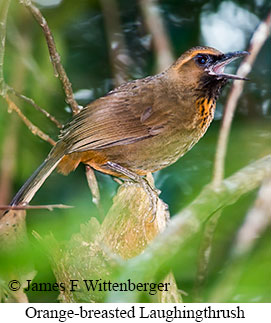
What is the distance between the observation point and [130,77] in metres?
3.68

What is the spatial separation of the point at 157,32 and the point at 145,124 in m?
0.70

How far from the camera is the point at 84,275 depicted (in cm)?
259

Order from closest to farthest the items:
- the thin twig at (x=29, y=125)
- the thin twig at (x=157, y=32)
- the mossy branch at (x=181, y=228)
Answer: the mossy branch at (x=181, y=228) → the thin twig at (x=29, y=125) → the thin twig at (x=157, y=32)

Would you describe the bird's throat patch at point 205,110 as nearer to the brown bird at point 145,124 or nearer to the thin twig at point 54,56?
the brown bird at point 145,124

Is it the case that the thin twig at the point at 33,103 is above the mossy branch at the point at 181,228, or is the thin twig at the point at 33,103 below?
above

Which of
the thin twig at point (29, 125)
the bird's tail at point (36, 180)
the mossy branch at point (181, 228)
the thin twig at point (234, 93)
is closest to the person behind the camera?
the mossy branch at point (181, 228)

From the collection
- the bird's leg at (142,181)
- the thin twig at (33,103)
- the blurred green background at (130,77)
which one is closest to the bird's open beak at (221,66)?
the blurred green background at (130,77)

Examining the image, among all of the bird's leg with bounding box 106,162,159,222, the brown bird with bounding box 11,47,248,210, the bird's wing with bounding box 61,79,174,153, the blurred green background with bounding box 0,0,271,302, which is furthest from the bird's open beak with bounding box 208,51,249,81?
the bird's leg with bounding box 106,162,159,222

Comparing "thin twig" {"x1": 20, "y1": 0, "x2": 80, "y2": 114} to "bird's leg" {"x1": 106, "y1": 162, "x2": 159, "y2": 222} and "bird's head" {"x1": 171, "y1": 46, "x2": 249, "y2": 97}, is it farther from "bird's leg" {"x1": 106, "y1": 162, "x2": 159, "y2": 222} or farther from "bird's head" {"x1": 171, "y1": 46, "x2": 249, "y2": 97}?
"bird's head" {"x1": 171, "y1": 46, "x2": 249, "y2": 97}

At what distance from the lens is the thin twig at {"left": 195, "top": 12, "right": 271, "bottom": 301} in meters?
2.60

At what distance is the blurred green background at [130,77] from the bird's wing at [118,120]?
32 cm

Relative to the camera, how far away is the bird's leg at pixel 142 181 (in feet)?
9.30

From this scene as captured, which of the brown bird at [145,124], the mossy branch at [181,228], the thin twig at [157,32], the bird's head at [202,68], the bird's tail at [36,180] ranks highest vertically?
the thin twig at [157,32]
